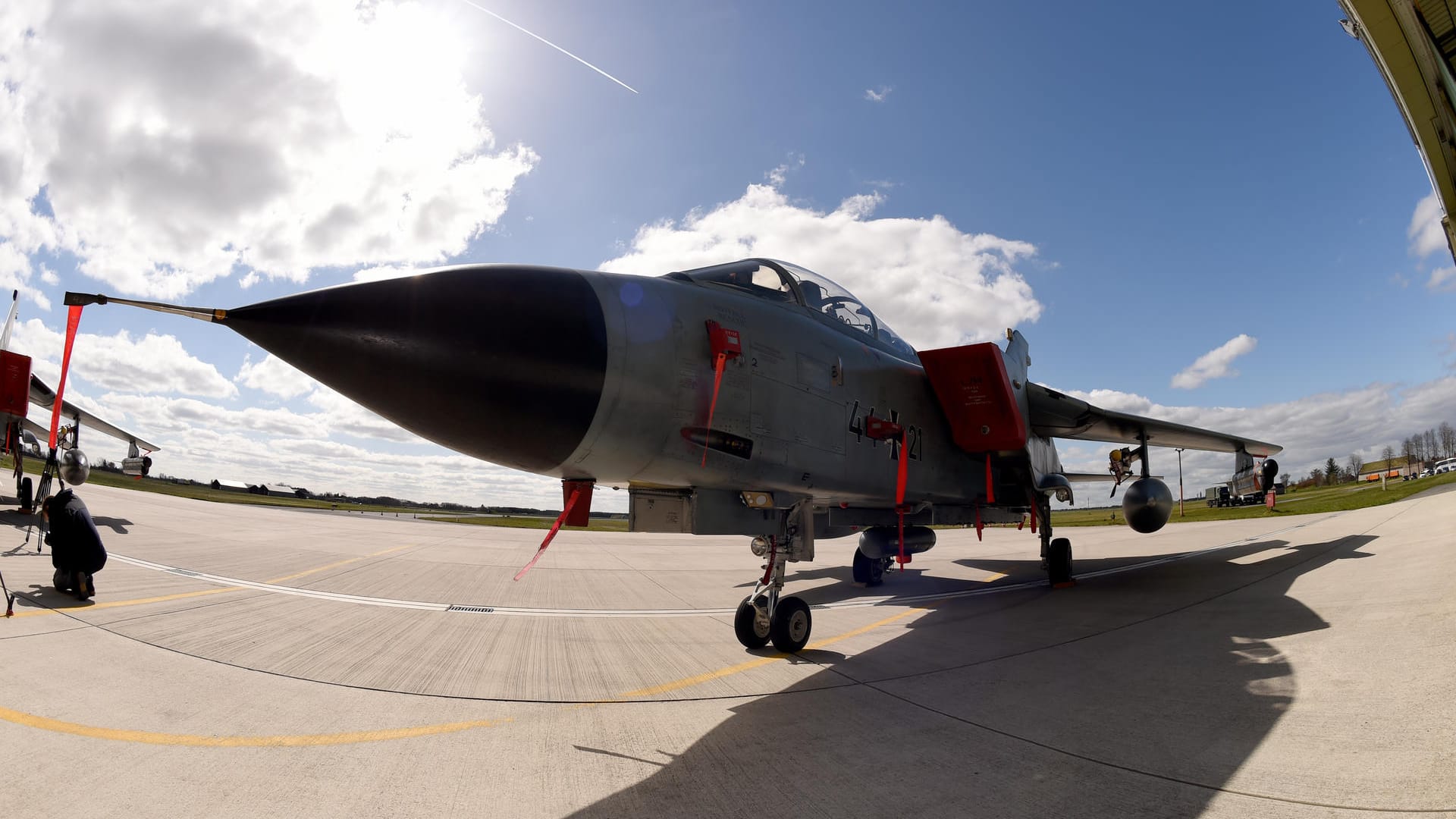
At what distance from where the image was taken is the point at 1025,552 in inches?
593

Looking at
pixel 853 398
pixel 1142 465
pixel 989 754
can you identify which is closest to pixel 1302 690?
pixel 989 754

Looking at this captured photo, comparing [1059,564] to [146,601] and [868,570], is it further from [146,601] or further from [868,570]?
[146,601]

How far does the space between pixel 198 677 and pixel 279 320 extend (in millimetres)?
2556

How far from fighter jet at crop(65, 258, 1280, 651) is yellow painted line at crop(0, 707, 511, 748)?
1.21 metres

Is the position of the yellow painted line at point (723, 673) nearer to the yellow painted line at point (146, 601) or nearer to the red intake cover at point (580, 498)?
the red intake cover at point (580, 498)

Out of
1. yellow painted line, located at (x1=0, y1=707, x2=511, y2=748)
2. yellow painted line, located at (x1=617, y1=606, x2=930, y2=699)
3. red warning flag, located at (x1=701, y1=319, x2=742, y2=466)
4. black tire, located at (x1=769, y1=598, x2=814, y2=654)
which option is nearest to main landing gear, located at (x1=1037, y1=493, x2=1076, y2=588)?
yellow painted line, located at (x1=617, y1=606, x2=930, y2=699)

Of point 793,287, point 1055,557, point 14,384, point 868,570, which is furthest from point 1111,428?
point 14,384

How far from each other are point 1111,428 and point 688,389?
9.45m

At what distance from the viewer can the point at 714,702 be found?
3482mm

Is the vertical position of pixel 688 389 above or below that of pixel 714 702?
above

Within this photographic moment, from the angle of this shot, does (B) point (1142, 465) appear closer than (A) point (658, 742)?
No

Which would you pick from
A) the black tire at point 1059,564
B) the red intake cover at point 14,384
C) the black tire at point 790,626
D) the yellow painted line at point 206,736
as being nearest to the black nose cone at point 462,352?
the yellow painted line at point 206,736

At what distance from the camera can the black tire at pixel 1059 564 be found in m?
8.55

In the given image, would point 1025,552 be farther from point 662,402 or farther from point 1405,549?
point 662,402
